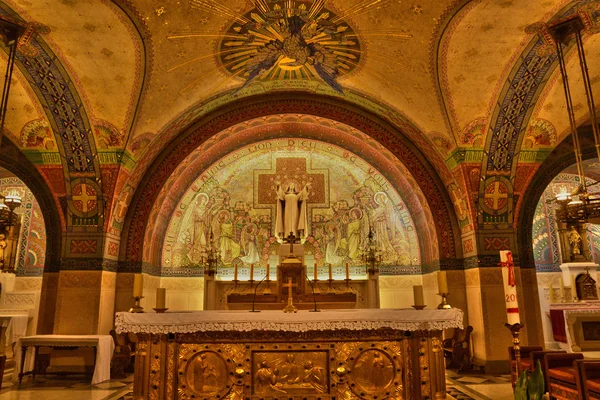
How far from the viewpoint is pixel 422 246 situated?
12531 millimetres

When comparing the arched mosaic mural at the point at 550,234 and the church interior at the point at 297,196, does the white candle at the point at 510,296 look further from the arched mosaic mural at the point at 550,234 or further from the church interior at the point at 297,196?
the arched mosaic mural at the point at 550,234

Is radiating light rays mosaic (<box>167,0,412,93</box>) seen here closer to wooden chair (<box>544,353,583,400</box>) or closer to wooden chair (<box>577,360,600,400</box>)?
wooden chair (<box>544,353,583,400</box>)

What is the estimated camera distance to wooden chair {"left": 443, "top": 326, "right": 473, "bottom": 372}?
9.91m

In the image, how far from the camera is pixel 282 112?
38.8ft

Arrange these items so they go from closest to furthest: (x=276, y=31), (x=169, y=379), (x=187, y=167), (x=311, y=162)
A: (x=169, y=379) → (x=276, y=31) → (x=187, y=167) → (x=311, y=162)

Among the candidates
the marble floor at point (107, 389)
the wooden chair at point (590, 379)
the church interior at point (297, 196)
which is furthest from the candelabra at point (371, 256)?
the wooden chair at point (590, 379)

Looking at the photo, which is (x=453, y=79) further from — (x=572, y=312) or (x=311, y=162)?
(x=572, y=312)

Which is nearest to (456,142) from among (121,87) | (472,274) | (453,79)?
(453,79)

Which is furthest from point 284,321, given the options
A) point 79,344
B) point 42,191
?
point 42,191

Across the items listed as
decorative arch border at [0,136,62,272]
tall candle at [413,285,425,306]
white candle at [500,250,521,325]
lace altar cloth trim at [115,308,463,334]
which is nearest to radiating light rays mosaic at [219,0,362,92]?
tall candle at [413,285,425,306]

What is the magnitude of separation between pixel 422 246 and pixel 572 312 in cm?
376

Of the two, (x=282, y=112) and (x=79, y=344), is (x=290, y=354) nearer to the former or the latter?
(x=79, y=344)

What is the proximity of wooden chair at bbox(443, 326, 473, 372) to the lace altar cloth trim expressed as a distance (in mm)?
4357

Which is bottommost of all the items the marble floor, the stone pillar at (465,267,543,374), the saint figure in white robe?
the marble floor
